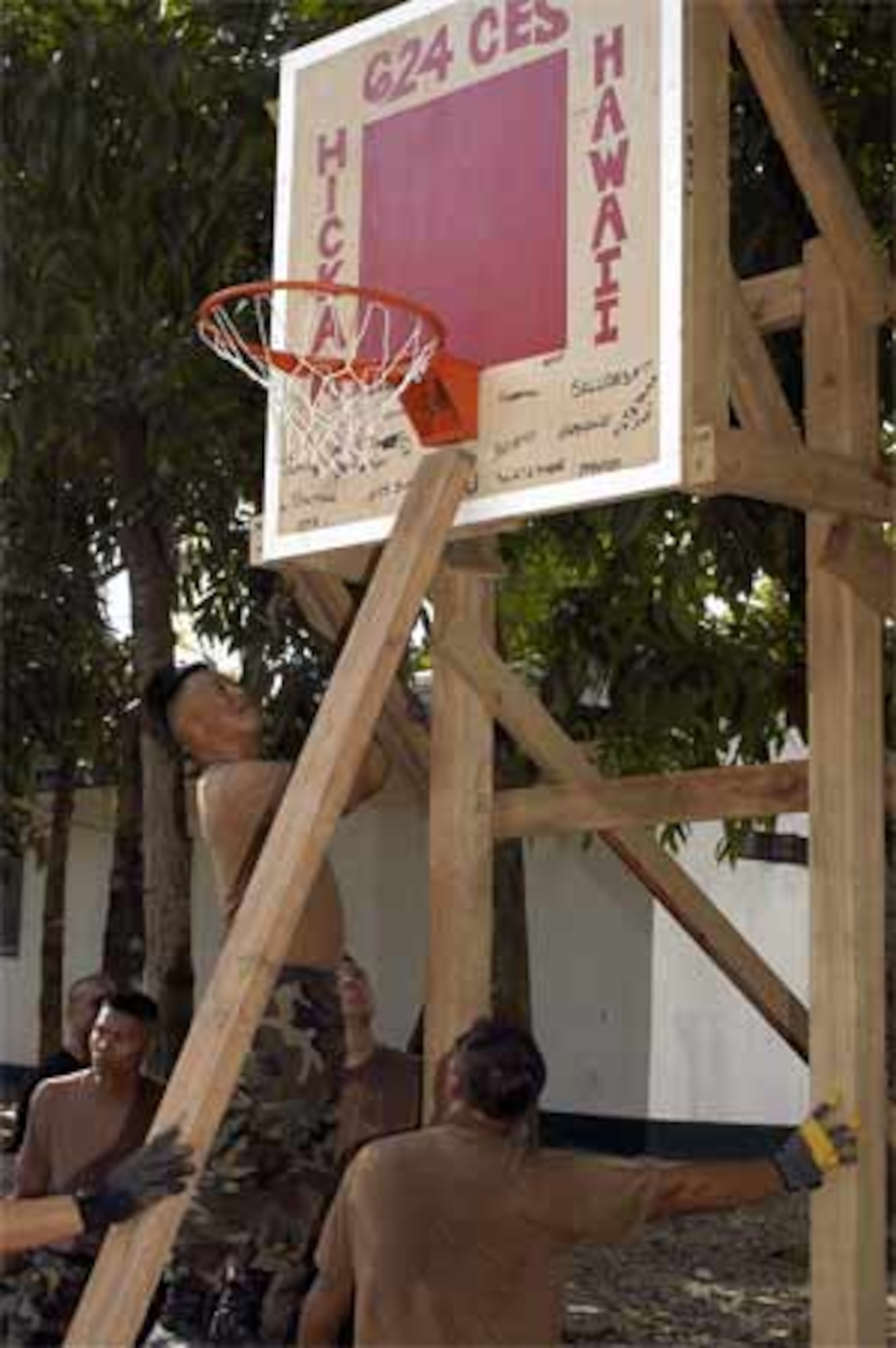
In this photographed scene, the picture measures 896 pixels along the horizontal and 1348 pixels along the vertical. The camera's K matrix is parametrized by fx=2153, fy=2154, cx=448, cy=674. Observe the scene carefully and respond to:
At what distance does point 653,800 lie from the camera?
19.1 feet

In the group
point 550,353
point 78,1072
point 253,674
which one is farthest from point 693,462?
point 253,674

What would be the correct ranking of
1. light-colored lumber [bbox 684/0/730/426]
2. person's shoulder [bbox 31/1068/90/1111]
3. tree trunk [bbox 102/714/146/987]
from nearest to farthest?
light-colored lumber [bbox 684/0/730/426] → person's shoulder [bbox 31/1068/90/1111] → tree trunk [bbox 102/714/146/987]

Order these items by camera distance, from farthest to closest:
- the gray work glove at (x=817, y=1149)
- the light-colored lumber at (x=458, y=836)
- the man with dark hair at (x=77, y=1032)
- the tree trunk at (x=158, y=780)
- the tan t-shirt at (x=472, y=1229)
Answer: the tree trunk at (x=158, y=780), the man with dark hair at (x=77, y=1032), the light-colored lumber at (x=458, y=836), the gray work glove at (x=817, y=1149), the tan t-shirt at (x=472, y=1229)

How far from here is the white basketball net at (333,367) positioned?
555cm

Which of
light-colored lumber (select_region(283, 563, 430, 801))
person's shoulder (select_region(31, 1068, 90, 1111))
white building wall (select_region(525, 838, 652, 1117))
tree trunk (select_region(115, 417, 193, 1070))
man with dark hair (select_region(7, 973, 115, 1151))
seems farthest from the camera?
white building wall (select_region(525, 838, 652, 1117))

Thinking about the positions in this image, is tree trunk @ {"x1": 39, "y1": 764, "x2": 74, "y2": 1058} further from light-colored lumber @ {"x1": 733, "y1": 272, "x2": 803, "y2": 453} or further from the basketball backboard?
light-colored lumber @ {"x1": 733, "y1": 272, "x2": 803, "y2": 453}

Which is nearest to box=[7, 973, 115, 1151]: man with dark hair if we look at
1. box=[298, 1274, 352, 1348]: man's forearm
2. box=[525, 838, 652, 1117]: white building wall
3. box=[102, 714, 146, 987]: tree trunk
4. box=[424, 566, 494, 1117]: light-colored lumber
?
box=[424, 566, 494, 1117]: light-colored lumber

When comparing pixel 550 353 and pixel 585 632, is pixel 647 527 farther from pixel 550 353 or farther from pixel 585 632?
pixel 550 353

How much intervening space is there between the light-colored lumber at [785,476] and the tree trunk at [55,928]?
34.3 feet

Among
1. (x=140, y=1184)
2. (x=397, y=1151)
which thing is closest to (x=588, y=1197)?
(x=397, y=1151)

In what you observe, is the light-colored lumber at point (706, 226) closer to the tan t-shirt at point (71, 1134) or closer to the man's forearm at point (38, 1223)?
the man's forearm at point (38, 1223)

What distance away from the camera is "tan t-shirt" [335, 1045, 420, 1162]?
19.2ft

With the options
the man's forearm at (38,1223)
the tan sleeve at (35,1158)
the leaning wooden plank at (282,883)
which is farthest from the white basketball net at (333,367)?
the man's forearm at (38,1223)

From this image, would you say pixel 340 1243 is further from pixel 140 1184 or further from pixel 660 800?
pixel 660 800
